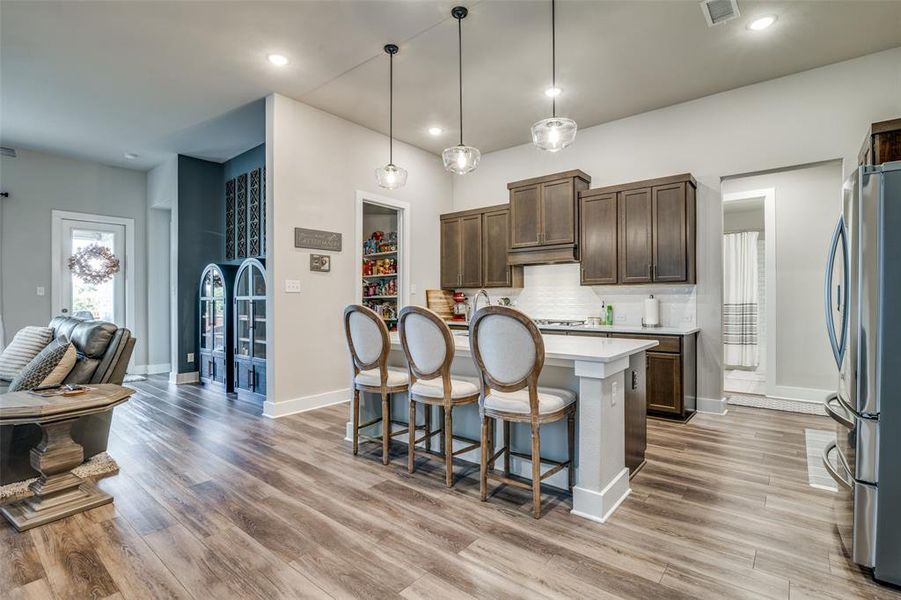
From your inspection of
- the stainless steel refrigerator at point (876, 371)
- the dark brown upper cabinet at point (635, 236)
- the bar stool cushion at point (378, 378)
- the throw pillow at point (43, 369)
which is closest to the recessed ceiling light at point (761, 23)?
the dark brown upper cabinet at point (635, 236)

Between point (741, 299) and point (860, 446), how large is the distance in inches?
220

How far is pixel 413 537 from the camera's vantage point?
211 centimetres

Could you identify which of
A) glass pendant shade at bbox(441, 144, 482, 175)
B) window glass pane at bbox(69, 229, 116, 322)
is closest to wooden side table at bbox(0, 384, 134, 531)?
glass pendant shade at bbox(441, 144, 482, 175)

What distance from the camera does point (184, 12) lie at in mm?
3094

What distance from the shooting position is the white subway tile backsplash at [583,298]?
4594mm

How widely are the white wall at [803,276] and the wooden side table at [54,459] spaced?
239 inches

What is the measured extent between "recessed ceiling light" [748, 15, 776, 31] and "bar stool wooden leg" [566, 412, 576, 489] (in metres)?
3.14

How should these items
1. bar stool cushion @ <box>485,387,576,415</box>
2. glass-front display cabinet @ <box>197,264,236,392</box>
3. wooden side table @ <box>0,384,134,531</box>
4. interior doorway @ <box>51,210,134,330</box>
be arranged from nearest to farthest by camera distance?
wooden side table @ <box>0,384,134,531</box> → bar stool cushion @ <box>485,387,576,415</box> → glass-front display cabinet @ <box>197,264,236,392</box> → interior doorway @ <box>51,210,134,330</box>

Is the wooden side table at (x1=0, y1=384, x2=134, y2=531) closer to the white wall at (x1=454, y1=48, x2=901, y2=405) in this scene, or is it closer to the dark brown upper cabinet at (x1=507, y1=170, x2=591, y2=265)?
the dark brown upper cabinet at (x1=507, y1=170, x2=591, y2=265)

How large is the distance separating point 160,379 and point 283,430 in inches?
148

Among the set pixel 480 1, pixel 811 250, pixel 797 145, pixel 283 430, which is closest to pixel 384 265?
pixel 283 430

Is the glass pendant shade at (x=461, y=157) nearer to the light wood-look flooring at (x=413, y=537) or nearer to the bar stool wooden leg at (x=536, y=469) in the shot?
the bar stool wooden leg at (x=536, y=469)

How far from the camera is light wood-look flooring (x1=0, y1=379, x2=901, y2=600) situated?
1752 millimetres

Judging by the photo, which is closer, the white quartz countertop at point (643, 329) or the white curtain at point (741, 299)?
the white quartz countertop at point (643, 329)
